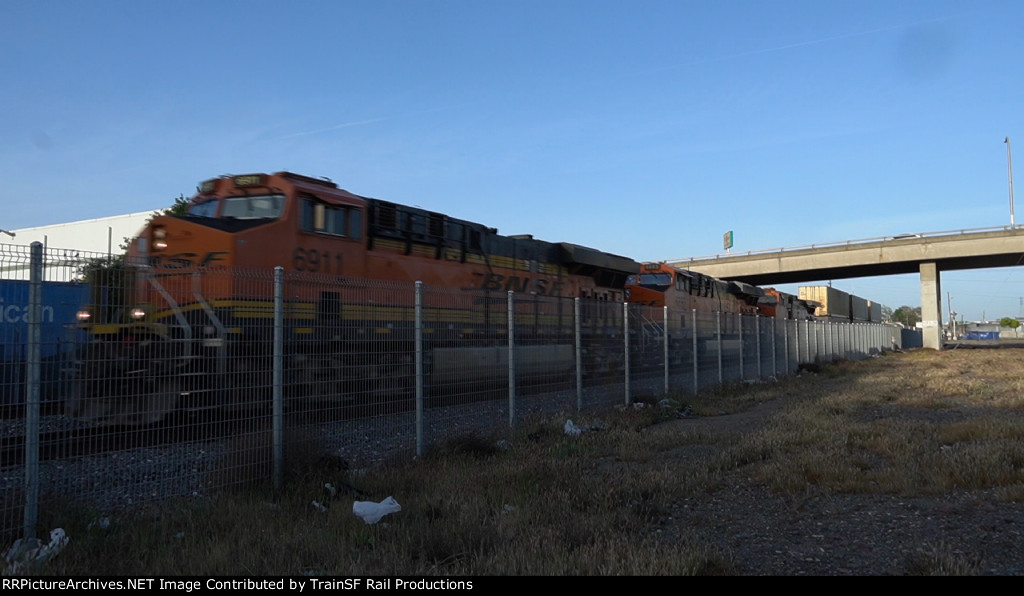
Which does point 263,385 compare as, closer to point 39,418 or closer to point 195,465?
point 195,465

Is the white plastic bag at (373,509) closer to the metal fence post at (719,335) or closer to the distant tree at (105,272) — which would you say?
the distant tree at (105,272)

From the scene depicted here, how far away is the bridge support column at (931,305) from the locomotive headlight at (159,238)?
47748mm

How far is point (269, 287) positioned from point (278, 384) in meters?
1.54

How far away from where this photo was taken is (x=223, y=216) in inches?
431

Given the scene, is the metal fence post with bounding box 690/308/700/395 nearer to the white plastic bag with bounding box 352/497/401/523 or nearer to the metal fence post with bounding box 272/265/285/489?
the metal fence post with bounding box 272/265/285/489

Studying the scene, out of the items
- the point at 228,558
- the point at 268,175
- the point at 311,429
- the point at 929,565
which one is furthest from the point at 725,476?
the point at 268,175

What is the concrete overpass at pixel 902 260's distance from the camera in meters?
43.8

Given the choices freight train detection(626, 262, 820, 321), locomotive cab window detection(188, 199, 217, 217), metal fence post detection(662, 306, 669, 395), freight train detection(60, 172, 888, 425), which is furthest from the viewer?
freight train detection(626, 262, 820, 321)

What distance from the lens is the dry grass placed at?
162 inches

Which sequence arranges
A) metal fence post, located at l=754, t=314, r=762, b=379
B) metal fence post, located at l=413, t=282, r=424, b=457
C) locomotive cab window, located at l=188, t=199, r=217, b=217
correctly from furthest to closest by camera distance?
metal fence post, located at l=754, t=314, r=762, b=379
locomotive cab window, located at l=188, t=199, r=217, b=217
metal fence post, located at l=413, t=282, r=424, b=457

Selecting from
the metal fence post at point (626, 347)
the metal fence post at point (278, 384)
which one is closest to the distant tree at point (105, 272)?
the metal fence post at point (278, 384)

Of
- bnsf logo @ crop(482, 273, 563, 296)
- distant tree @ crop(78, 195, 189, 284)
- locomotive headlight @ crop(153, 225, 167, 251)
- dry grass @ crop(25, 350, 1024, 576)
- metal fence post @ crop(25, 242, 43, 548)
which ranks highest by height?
locomotive headlight @ crop(153, 225, 167, 251)

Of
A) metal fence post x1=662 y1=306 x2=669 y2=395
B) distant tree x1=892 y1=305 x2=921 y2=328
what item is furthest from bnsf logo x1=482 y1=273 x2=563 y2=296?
distant tree x1=892 y1=305 x2=921 y2=328

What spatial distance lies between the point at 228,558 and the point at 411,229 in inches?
361
